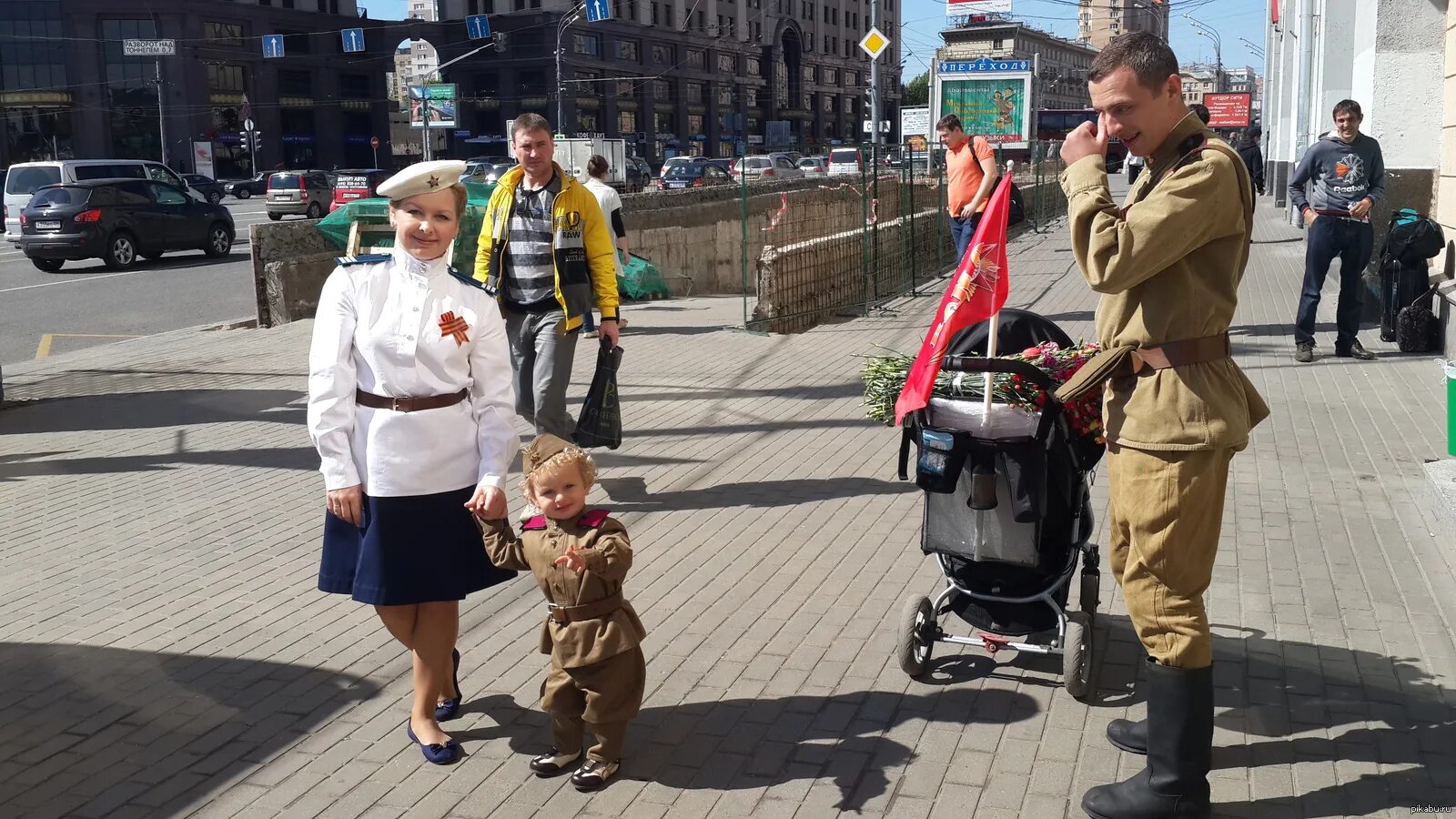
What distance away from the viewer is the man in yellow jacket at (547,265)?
6.30 m

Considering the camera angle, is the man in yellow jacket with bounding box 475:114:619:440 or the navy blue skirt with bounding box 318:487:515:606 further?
the man in yellow jacket with bounding box 475:114:619:440

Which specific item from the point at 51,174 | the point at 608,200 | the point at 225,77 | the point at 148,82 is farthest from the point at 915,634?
the point at 225,77

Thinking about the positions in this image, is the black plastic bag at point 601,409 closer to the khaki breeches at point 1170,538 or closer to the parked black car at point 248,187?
the khaki breeches at point 1170,538

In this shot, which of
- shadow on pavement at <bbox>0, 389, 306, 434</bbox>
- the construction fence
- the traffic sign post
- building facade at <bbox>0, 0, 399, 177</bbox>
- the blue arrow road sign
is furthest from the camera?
building facade at <bbox>0, 0, 399, 177</bbox>

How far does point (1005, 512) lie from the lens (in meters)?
4.09

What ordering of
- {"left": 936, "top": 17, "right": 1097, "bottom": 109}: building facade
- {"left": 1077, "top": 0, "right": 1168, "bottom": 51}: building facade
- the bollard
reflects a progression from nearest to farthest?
the bollard < {"left": 936, "top": 17, "right": 1097, "bottom": 109}: building facade < {"left": 1077, "top": 0, "right": 1168, "bottom": 51}: building facade

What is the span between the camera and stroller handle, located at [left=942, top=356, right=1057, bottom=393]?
12.6 feet

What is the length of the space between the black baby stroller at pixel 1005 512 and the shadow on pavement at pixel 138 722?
209cm

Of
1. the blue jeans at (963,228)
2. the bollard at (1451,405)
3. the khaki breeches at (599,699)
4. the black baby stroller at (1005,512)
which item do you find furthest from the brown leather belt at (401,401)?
the blue jeans at (963,228)

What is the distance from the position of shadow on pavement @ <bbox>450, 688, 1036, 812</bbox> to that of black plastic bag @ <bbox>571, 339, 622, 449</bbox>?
2284 mm

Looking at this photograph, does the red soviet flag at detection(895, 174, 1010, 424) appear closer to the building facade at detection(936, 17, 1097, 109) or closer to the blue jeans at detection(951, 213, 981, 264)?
the blue jeans at detection(951, 213, 981, 264)

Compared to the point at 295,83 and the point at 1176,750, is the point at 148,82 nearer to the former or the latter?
the point at 295,83

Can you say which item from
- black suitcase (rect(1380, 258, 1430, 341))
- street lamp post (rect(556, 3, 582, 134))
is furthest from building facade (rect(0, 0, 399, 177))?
black suitcase (rect(1380, 258, 1430, 341))

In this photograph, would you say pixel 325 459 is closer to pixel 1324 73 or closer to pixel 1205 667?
pixel 1205 667
